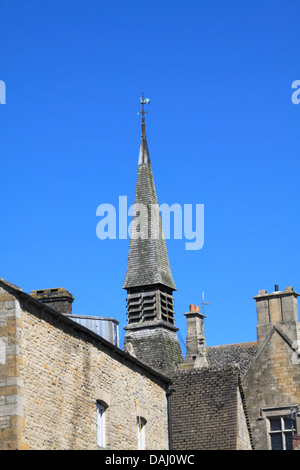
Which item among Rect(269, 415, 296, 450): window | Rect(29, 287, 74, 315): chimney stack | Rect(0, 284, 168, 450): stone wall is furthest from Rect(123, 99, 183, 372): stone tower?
Rect(0, 284, 168, 450): stone wall

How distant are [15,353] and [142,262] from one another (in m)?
36.9

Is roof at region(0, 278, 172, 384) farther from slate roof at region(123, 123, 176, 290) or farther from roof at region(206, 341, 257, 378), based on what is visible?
slate roof at region(123, 123, 176, 290)

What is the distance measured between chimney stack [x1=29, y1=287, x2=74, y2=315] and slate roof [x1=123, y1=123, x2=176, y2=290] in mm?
26933

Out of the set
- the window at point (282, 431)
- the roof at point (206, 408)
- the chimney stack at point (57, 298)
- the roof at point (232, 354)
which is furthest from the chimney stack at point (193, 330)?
the chimney stack at point (57, 298)

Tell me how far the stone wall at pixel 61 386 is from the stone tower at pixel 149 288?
28.2m

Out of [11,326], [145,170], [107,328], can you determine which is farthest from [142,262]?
[11,326]

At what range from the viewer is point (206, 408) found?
1087 inches

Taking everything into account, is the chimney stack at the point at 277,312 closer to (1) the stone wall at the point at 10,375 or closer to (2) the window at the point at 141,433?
(2) the window at the point at 141,433

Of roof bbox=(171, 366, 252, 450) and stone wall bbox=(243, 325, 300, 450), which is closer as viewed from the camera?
roof bbox=(171, 366, 252, 450)

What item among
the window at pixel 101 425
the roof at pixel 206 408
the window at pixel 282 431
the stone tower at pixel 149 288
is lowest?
the window at pixel 101 425

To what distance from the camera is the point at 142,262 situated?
5700 cm

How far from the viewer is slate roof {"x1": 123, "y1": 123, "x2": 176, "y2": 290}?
56.5 m

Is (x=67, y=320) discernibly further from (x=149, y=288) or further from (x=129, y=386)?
(x=149, y=288)

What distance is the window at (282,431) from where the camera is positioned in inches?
1453
